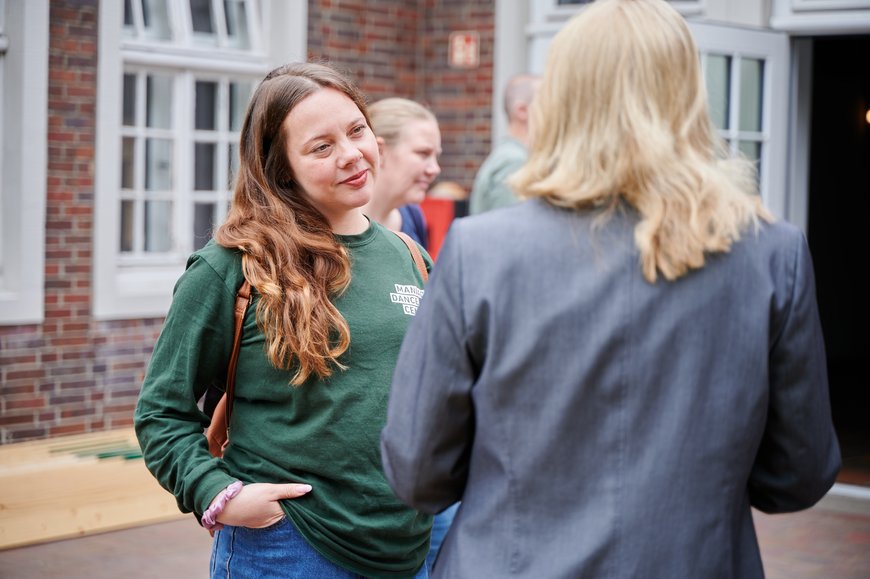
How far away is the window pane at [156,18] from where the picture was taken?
7.99m

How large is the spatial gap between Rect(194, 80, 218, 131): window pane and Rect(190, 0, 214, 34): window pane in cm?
37

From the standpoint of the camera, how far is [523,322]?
179 centimetres

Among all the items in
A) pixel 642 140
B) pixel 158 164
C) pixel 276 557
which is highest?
pixel 158 164

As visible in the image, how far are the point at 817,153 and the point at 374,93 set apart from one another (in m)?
7.13

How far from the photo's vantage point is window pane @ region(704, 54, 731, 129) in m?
7.71

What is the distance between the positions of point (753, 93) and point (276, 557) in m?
6.21

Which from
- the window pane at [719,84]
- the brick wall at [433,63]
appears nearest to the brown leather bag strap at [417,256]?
the window pane at [719,84]

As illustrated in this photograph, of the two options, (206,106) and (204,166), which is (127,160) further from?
(206,106)

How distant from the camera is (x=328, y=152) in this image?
258cm

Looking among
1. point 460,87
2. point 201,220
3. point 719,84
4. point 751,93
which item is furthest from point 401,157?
point 460,87

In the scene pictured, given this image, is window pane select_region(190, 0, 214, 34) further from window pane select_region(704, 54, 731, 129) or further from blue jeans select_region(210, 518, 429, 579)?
blue jeans select_region(210, 518, 429, 579)

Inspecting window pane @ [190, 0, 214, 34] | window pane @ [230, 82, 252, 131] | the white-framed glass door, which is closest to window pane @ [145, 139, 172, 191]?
window pane @ [230, 82, 252, 131]

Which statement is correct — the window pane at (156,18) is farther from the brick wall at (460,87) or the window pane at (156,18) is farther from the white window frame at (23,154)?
the brick wall at (460,87)

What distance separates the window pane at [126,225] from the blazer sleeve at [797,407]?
21.6 ft
